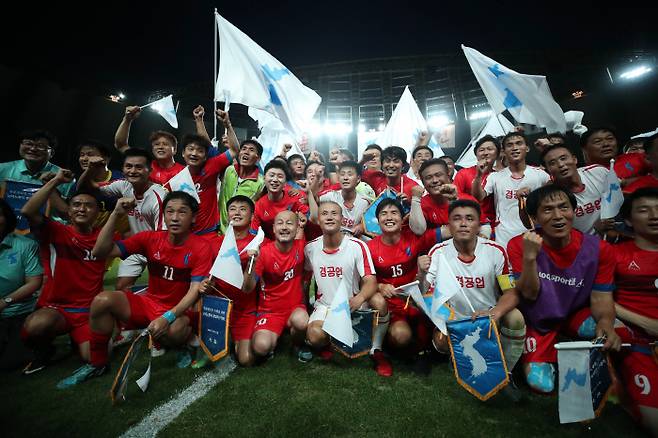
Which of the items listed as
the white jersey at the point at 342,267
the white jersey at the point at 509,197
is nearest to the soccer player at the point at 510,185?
the white jersey at the point at 509,197

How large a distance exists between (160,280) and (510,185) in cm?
491

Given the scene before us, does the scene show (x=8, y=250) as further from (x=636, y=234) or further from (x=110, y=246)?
(x=636, y=234)

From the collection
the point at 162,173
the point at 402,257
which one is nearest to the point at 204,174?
the point at 162,173

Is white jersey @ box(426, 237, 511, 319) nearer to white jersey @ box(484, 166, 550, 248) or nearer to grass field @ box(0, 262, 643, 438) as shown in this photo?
grass field @ box(0, 262, 643, 438)

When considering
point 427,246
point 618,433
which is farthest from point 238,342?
point 618,433

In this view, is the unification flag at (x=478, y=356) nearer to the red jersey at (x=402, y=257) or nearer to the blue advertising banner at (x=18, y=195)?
the red jersey at (x=402, y=257)

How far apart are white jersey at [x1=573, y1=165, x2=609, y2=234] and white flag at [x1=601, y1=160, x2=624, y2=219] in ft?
0.86

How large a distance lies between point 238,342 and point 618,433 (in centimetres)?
347

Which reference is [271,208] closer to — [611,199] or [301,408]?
[301,408]

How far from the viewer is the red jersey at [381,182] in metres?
4.95

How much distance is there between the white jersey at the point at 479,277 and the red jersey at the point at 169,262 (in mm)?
2721

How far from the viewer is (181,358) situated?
3410mm

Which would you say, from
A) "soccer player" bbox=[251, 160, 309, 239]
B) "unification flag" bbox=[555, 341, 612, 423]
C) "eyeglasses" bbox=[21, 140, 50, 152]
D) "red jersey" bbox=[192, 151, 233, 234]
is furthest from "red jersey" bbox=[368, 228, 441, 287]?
"eyeglasses" bbox=[21, 140, 50, 152]

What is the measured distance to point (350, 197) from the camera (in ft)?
16.3
